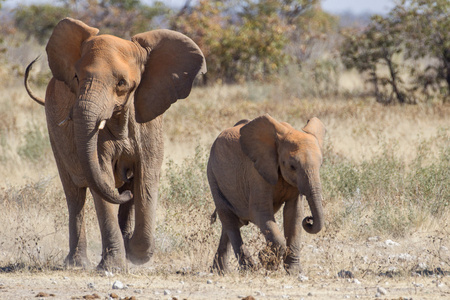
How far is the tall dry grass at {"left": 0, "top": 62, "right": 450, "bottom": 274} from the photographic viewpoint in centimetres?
839

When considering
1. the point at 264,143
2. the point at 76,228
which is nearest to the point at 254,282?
the point at 264,143

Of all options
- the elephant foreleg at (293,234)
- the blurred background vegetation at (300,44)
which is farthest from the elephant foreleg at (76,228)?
the blurred background vegetation at (300,44)

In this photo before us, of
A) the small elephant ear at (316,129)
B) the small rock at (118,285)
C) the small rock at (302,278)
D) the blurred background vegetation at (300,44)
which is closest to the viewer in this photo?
the small rock at (118,285)

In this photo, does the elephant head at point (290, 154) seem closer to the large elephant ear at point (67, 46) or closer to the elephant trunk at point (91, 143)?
the elephant trunk at point (91, 143)

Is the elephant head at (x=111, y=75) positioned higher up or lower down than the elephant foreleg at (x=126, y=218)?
higher up

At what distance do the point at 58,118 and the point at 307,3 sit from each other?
2336cm

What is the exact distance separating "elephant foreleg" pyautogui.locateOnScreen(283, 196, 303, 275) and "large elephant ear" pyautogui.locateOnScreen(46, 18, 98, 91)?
2.31m

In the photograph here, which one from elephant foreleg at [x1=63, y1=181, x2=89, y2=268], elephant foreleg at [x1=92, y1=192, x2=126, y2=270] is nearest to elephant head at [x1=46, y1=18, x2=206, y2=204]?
elephant foreleg at [x1=92, y1=192, x2=126, y2=270]

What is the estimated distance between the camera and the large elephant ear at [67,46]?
685 cm

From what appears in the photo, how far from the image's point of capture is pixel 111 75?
20.6ft

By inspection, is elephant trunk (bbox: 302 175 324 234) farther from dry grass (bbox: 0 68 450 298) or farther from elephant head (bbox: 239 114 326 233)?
dry grass (bbox: 0 68 450 298)

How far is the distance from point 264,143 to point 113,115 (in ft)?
4.96

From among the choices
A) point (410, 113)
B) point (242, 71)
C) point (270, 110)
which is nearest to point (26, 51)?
point (242, 71)

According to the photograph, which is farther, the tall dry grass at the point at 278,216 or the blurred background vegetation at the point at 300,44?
the blurred background vegetation at the point at 300,44
